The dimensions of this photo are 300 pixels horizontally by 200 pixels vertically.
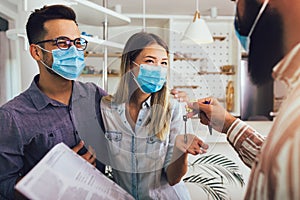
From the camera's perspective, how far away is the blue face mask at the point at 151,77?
3.13ft

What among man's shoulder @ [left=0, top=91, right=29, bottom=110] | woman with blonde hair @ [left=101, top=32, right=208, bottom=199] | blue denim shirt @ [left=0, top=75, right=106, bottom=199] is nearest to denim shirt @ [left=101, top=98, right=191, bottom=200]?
woman with blonde hair @ [left=101, top=32, right=208, bottom=199]

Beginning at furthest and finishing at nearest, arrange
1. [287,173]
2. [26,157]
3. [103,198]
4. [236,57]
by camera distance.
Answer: [236,57], [26,157], [103,198], [287,173]

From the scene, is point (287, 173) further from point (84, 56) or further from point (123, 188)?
point (84, 56)

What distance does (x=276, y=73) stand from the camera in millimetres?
438

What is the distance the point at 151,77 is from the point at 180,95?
13 centimetres

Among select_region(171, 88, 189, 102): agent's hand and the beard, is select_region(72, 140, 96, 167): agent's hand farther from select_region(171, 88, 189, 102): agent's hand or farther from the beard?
the beard

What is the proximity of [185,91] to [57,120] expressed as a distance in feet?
1.25

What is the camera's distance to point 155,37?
0.97m

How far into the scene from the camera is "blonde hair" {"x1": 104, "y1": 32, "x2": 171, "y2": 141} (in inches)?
38.1

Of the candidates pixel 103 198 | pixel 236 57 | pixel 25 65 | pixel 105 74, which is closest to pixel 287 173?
pixel 103 198

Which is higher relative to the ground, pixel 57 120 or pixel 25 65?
pixel 25 65

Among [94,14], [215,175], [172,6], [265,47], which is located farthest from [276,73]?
[172,6]

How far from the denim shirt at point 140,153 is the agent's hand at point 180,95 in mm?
44

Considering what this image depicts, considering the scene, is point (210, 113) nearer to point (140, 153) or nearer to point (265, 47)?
point (140, 153)
